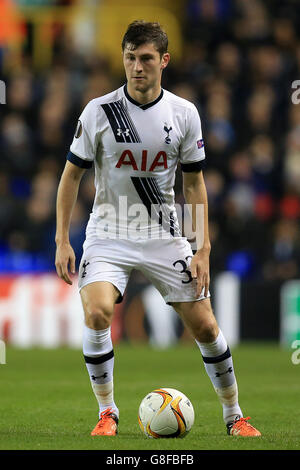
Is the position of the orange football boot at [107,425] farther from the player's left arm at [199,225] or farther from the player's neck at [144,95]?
the player's neck at [144,95]

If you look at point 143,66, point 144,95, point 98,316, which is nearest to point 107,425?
point 98,316

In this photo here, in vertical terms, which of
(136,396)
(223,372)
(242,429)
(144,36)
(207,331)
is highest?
(144,36)

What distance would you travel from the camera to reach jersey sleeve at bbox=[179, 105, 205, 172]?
635cm

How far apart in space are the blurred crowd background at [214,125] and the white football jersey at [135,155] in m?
7.42

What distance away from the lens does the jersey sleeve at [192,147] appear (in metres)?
6.35

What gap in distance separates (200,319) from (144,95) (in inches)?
54.8

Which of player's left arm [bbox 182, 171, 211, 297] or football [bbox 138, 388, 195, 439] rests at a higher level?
player's left arm [bbox 182, 171, 211, 297]

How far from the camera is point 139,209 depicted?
20.7ft

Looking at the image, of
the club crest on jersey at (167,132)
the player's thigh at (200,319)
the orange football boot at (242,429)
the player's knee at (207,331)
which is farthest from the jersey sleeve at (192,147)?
the orange football boot at (242,429)

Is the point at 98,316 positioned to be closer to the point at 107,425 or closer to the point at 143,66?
the point at 107,425

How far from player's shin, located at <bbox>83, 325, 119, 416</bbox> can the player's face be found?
1.48m

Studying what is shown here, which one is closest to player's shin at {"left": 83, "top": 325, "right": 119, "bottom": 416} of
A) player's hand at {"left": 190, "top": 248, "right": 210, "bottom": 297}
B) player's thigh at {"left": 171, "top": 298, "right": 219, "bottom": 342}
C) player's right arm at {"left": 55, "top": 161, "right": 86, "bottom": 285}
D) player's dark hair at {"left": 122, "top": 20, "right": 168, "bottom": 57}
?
player's right arm at {"left": 55, "top": 161, "right": 86, "bottom": 285}

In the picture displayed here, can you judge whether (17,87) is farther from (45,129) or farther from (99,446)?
(99,446)

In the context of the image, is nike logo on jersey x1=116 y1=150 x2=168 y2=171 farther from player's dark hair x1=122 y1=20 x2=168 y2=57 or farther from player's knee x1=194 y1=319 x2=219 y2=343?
player's knee x1=194 y1=319 x2=219 y2=343
